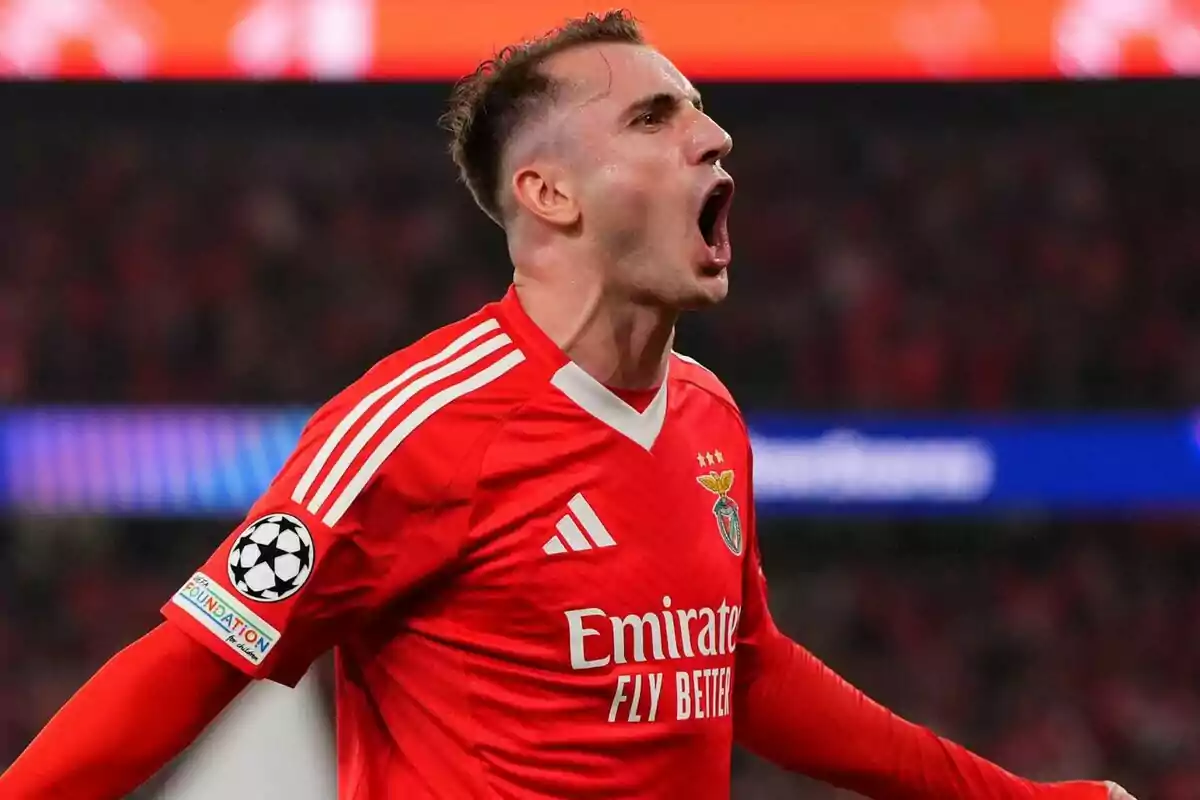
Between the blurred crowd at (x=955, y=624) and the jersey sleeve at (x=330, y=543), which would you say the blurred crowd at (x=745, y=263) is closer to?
the blurred crowd at (x=955, y=624)

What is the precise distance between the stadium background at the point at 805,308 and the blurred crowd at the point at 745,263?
0.02m

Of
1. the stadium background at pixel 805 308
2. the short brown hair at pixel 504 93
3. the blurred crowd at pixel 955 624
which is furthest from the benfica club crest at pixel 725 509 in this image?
the blurred crowd at pixel 955 624

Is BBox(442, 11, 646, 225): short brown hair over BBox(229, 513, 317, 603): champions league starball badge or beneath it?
over

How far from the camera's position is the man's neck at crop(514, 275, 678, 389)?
2.33 m

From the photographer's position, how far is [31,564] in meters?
9.29

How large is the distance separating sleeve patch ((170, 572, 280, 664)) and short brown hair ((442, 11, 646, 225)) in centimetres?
75

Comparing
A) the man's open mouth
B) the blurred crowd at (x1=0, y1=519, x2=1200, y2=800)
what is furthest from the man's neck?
the blurred crowd at (x1=0, y1=519, x2=1200, y2=800)

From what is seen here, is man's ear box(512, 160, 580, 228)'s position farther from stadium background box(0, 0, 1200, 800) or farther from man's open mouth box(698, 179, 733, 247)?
stadium background box(0, 0, 1200, 800)

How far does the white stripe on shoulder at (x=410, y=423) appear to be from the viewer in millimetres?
2031

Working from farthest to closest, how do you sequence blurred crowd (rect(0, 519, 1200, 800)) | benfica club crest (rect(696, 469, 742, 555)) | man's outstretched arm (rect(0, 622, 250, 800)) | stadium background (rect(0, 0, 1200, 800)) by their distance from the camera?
blurred crowd (rect(0, 519, 1200, 800)) < stadium background (rect(0, 0, 1200, 800)) < benfica club crest (rect(696, 469, 742, 555)) < man's outstretched arm (rect(0, 622, 250, 800))

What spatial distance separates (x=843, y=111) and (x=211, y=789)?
6594 millimetres

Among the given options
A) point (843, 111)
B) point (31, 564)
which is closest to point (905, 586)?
point (843, 111)

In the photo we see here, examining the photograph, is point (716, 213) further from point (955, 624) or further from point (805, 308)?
point (805, 308)

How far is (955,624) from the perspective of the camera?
31.2 feet
